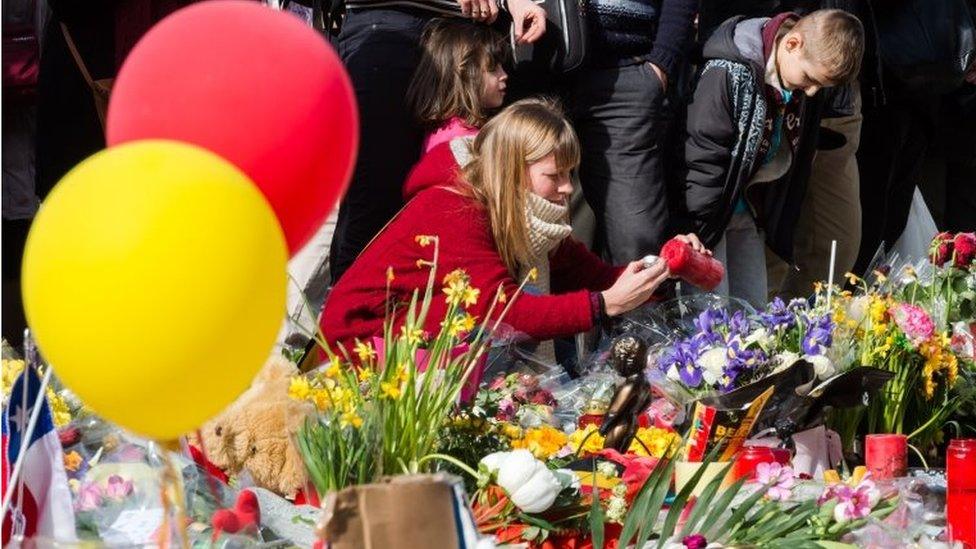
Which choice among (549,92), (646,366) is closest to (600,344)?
(646,366)

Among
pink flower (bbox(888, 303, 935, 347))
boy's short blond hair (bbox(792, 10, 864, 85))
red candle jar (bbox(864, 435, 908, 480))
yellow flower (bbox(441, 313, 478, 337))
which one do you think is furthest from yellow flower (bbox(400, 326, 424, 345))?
boy's short blond hair (bbox(792, 10, 864, 85))

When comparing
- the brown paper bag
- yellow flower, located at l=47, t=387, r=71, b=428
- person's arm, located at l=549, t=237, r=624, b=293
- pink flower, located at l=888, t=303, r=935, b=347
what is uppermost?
the brown paper bag

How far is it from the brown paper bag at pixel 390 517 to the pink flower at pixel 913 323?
2.10 metres

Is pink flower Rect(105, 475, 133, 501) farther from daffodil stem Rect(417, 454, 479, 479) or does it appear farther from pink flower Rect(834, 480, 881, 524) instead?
pink flower Rect(834, 480, 881, 524)

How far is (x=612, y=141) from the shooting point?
4477 mm

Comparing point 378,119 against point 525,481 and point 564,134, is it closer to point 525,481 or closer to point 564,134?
point 564,134

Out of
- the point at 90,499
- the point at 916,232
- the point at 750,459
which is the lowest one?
the point at 916,232

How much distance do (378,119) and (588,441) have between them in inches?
54.8

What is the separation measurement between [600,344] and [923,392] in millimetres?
737

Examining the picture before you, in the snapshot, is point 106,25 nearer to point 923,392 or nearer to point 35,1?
point 35,1

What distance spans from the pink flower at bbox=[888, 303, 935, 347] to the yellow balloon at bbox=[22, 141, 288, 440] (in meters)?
2.26

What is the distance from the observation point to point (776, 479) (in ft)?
8.55

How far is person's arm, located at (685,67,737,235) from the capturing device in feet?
15.6

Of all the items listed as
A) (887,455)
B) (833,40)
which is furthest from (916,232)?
(887,455)
